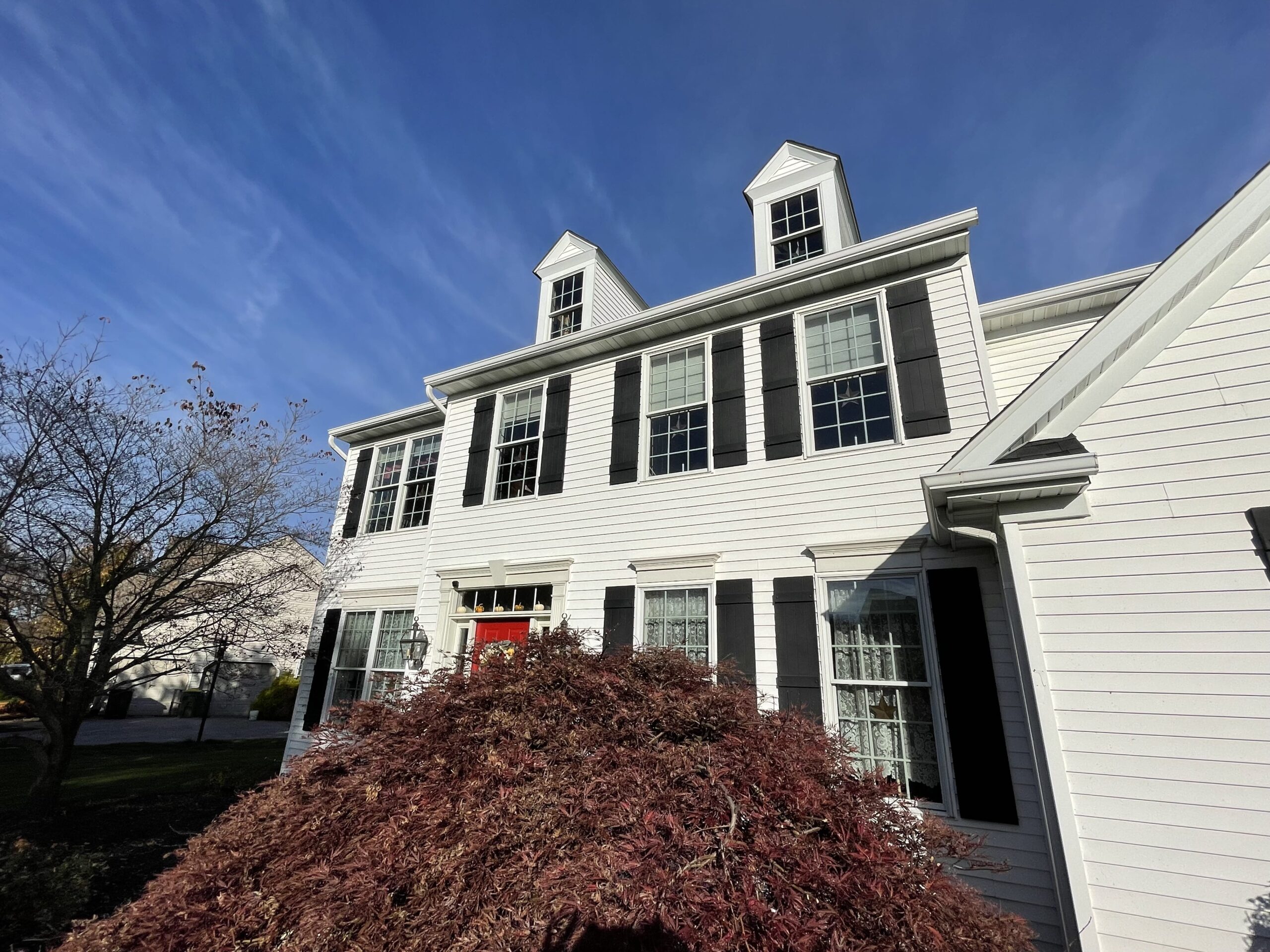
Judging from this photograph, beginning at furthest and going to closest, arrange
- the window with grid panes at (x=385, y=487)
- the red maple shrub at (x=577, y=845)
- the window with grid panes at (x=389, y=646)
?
1. the window with grid panes at (x=385, y=487)
2. the window with grid panes at (x=389, y=646)
3. the red maple shrub at (x=577, y=845)

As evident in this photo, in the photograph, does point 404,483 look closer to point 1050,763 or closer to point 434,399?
point 434,399

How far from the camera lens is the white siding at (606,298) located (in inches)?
405

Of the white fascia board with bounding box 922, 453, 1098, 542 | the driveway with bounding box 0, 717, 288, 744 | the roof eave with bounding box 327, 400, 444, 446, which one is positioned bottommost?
the driveway with bounding box 0, 717, 288, 744

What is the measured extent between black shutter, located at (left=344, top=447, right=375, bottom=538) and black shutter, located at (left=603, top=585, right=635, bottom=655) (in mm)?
6521

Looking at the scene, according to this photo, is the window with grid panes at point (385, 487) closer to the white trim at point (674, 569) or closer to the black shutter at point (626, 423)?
the black shutter at point (626, 423)

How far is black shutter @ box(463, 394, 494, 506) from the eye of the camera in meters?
9.30

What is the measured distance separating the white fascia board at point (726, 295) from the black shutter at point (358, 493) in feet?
8.96

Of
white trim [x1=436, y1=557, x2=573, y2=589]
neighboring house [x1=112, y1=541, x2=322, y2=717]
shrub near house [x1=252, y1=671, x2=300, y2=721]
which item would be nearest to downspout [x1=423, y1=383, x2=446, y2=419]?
white trim [x1=436, y1=557, x2=573, y2=589]

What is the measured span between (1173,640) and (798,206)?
7.26 meters

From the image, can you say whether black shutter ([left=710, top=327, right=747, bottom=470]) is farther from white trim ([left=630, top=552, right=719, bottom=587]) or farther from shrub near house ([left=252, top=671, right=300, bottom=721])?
shrub near house ([left=252, top=671, right=300, bottom=721])

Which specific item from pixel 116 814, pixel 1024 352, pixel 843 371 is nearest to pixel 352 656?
pixel 116 814

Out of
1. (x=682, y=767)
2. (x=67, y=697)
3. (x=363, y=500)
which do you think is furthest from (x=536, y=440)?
(x=67, y=697)

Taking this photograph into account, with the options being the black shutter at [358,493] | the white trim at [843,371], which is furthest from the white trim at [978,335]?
the black shutter at [358,493]

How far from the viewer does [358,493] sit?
37.7ft
